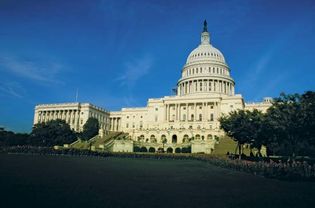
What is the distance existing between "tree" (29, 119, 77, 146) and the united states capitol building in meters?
16.6

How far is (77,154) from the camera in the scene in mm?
59344

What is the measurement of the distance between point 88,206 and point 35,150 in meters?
56.4

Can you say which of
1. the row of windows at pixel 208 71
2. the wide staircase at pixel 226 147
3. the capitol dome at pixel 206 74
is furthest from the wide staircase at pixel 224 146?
the row of windows at pixel 208 71

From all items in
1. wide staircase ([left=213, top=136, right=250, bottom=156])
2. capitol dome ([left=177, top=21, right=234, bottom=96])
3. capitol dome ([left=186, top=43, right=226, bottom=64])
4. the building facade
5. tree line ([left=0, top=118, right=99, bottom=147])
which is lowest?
wide staircase ([left=213, top=136, right=250, bottom=156])

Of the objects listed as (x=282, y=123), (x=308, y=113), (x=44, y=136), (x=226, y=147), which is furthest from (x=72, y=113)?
(x=308, y=113)

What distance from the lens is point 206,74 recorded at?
A: 4897 inches

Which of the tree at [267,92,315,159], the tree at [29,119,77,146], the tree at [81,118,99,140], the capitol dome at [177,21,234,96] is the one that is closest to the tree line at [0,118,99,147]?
the tree at [29,119,77,146]

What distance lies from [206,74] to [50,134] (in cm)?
6714

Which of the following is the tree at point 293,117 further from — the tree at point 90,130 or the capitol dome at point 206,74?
the capitol dome at point 206,74

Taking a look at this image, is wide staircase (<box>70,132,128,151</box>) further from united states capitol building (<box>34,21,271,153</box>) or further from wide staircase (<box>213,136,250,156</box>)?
wide staircase (<box>213,136,250,156</box>)

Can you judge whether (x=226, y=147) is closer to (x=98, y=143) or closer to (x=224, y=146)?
(x=224, y=146)

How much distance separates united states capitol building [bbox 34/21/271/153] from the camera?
9844cm

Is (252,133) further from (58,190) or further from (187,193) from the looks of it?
(58,190)

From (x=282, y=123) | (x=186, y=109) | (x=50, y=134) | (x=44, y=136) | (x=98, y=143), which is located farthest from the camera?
(x=186, y=109)
